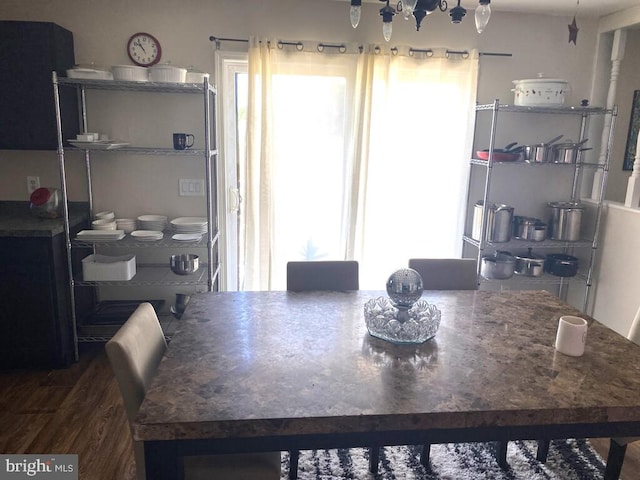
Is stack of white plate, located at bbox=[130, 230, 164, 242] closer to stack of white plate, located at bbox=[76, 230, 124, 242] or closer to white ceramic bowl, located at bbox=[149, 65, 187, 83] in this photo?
stack of white plate, located at bbox=[76, 230, 124, 242]

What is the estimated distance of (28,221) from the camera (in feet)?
9.72

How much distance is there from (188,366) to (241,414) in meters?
0.33

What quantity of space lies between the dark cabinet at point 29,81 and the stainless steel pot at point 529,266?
11.0ft

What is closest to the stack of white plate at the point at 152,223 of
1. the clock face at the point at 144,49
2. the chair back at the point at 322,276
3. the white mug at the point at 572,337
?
the clock face at the point at 144,49

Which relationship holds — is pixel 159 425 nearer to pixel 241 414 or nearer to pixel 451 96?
pixel 241 414

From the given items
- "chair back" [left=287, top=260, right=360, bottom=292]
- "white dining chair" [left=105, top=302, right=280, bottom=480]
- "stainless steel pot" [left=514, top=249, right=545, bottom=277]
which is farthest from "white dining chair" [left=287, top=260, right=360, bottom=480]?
"stainless steel pot" [left=514, top=249, right=545, bottom=277]

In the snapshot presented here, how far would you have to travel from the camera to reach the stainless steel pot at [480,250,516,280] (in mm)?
3434

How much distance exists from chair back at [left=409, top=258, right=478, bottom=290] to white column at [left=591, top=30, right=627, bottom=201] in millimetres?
1791

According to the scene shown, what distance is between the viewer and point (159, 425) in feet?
3.87

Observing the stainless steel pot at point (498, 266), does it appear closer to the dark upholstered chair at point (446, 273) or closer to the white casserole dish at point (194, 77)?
the dark upholstered chair at point (446, 273)

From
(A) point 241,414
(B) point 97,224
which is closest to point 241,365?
(A) point 241,414

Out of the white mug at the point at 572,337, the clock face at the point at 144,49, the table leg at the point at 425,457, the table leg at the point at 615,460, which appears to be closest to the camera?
the white mug at the point at 572,337

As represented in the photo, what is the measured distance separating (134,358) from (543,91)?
3.09 metres

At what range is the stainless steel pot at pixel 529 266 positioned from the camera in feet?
11.6
